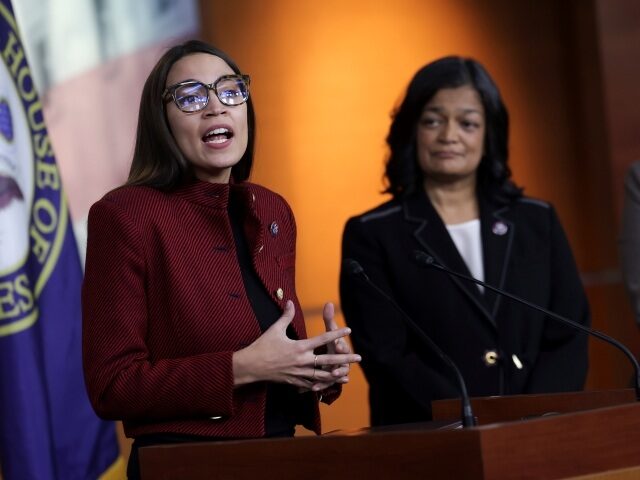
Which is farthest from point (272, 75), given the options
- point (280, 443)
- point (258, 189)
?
point (280, 443)

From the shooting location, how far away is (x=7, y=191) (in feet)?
9.82

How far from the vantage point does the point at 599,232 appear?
505cm

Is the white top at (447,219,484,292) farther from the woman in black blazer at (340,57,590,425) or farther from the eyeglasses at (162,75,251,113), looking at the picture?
the eyeglasses at (162,75,251,113)

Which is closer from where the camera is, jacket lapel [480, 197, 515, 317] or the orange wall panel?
jacket lapel [480, 197, 515, 317]

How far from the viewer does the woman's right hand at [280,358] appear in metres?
1.88

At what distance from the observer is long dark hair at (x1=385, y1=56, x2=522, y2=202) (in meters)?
3.23

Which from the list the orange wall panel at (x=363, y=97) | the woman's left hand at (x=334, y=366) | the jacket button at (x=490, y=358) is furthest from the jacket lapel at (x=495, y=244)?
the orange wall panel at (x=363, y=97)

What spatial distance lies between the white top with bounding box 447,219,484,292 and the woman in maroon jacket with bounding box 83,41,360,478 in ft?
3.24

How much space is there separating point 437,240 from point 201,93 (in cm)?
117

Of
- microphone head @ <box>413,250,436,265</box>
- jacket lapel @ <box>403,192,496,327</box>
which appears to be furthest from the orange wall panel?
microphone head @ <box>413,250,436,265</box>

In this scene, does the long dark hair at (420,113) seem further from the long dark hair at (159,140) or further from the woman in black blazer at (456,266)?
the long dark hair at (159,140)

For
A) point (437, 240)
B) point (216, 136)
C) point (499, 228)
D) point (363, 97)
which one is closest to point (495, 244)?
point (499, 228)

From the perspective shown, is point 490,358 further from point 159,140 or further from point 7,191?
point 7,191

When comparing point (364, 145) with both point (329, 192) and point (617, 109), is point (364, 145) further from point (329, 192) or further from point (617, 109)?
point (617, 109)
